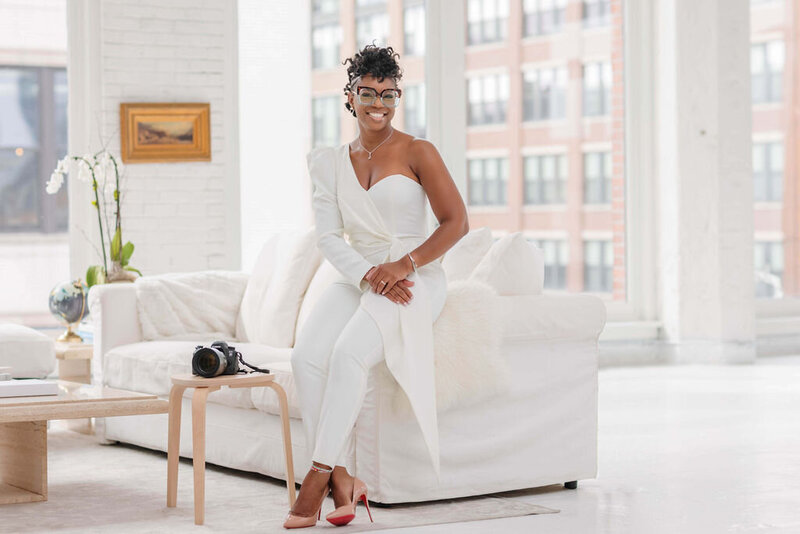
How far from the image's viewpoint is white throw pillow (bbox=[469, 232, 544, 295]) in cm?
383

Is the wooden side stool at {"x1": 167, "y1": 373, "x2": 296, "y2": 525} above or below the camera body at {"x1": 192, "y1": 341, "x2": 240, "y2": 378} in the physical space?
below

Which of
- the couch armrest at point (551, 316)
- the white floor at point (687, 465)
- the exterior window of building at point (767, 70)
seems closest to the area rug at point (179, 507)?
the white floor at point (687, 465)

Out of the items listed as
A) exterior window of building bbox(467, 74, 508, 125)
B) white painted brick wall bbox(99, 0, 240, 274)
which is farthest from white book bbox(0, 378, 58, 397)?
exterior window of building bbox(467, 74, 508, 125)

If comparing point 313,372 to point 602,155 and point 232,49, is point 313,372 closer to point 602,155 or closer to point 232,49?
point 232,49

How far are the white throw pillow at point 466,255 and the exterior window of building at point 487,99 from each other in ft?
13.4

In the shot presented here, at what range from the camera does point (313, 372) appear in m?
3.43

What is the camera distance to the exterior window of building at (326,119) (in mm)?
7625

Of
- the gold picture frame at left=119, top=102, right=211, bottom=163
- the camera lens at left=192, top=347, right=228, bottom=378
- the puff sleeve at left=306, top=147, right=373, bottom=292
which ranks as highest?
the gold picture frame at left=119, top=102, right=211, bottom=163

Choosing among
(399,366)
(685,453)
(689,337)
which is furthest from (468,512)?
(689,337)

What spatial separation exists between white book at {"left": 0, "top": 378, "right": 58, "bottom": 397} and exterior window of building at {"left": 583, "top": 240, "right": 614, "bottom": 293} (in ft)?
16.9

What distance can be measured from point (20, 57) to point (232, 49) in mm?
1233

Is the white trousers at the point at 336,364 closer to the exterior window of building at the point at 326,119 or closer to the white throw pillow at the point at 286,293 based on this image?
the white throw pillow at the point at 286,293

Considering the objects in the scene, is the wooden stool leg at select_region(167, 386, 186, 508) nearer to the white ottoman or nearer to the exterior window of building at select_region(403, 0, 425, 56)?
the white ottoman

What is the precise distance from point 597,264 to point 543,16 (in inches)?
69.2
